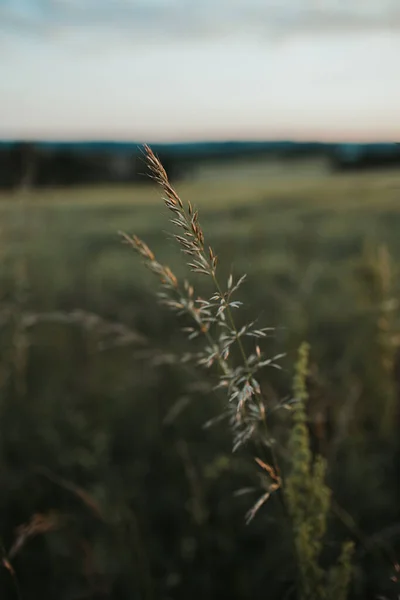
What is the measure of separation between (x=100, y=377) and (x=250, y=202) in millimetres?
8376

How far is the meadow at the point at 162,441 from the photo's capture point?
2.08 meters

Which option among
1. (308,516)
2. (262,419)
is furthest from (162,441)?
(262,419)

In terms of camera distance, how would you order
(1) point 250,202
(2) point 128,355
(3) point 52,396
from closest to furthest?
(3) point 52,396, (2) point 128,355, (1) point 250,202

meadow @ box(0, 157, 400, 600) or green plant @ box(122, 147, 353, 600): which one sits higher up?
green plant @ box(122, 147, 353, 600)

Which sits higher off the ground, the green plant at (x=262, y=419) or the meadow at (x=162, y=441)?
the green plant at (x=262, y=419)

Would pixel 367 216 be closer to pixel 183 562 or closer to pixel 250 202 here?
pixel 250 202

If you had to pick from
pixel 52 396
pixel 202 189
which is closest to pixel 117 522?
pixel 52 396

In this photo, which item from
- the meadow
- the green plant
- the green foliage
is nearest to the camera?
the green plant

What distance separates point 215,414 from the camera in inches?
120

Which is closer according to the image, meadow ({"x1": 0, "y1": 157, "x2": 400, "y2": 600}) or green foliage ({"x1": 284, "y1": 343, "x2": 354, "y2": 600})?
green foliage ({"x1": 284, "y1": 343, "x2": 354, "y2": 600})

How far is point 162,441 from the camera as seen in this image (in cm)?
291

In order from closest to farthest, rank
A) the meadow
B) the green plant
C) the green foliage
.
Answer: the green plant
the green foliage
the meadow

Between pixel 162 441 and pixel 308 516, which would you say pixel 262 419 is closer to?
pixel 308 516

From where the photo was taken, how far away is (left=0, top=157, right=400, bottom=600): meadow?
2084 millimetres
